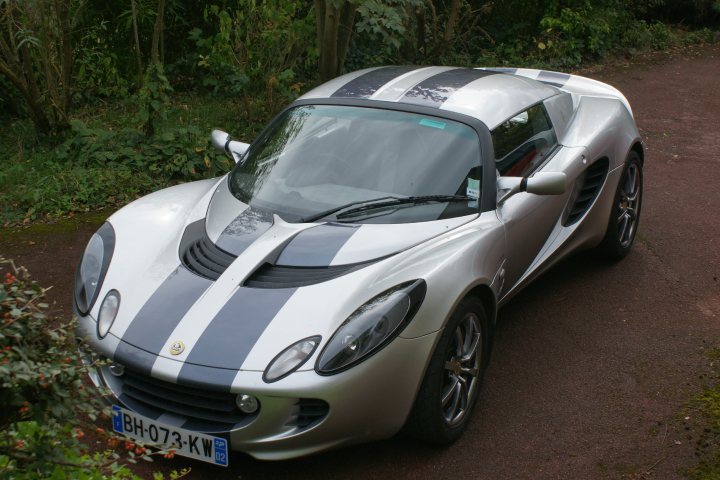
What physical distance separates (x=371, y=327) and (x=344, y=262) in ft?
1.45

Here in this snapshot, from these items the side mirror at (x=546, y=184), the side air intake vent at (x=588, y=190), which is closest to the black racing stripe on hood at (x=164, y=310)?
the side mirror at (x=546, y=184)

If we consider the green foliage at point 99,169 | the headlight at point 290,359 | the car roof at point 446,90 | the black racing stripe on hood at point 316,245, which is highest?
the car roof at point 446,90

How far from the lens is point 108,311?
3873 mm

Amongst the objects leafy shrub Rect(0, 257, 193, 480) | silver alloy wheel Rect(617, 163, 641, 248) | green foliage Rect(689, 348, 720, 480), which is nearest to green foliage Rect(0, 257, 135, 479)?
leafy shrub Rect(0, 257, 193, 480)

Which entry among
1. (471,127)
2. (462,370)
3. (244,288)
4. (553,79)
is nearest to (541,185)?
(471,127)

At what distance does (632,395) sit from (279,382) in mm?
2051

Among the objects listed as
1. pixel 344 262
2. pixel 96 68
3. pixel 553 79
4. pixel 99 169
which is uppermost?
pixel 553 79

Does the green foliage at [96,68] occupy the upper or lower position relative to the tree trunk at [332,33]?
lower

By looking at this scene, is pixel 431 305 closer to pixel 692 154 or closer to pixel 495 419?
pixel 495 419

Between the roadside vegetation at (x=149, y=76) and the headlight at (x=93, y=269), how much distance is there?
2645 mm

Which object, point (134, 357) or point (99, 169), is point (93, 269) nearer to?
point (134, 357)

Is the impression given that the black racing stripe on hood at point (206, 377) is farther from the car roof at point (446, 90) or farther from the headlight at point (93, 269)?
the car roof at point (446, 90)

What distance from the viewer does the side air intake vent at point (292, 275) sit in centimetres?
383

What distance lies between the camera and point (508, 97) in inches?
202
